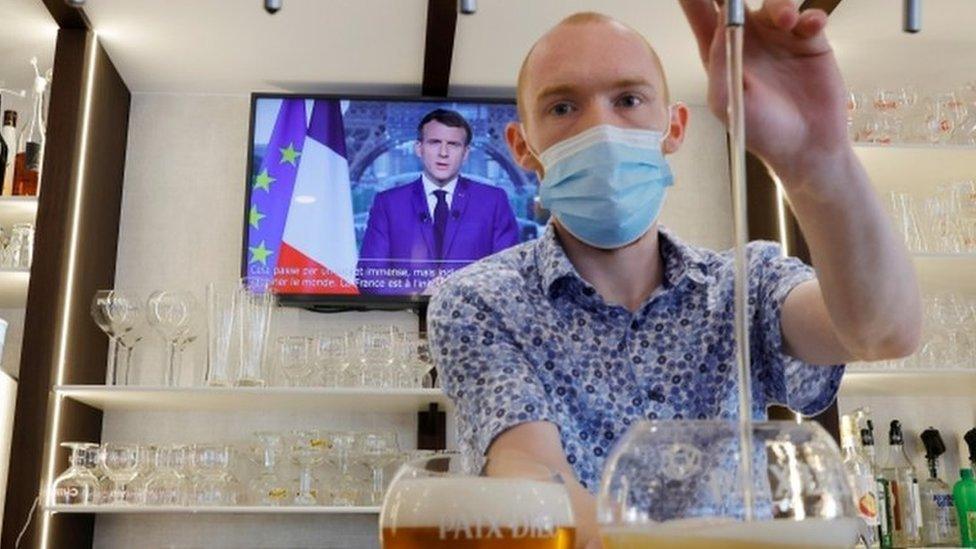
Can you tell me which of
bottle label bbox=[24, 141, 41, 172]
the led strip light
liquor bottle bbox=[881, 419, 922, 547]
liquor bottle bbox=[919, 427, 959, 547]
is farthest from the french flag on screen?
liquor bottle bbox=[919, 427, 959, 547]

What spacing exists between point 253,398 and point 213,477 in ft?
0.92

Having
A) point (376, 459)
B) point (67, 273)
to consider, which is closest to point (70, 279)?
point (67, 273)

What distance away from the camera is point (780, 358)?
1.27 meters

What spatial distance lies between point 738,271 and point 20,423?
2.83 metres

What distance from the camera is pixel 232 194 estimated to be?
3730 mm

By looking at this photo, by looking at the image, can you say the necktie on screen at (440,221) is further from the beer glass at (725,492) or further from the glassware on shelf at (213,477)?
the beer glass at (725,492)

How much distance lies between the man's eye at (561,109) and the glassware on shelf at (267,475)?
195 cm

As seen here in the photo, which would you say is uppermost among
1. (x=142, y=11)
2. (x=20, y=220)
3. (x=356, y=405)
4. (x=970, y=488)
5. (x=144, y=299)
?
(x=142, y=11)

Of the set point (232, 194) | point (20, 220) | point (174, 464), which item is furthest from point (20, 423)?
point (232, 194)

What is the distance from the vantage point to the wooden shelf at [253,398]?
3.10 meters

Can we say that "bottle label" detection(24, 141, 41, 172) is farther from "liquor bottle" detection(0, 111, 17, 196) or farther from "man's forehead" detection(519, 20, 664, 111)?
"man's forehead" detection(519, 20, 664, 111)

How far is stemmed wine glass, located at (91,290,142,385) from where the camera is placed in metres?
3.17

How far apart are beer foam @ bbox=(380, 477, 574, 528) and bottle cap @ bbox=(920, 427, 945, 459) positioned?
315cm

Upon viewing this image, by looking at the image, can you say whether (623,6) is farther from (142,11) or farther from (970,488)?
(970,488)
